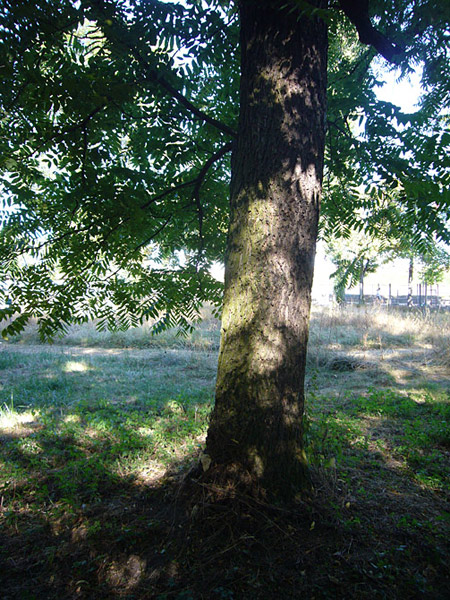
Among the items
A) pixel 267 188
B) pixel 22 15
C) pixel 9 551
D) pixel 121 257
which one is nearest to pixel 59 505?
pixel 9 551

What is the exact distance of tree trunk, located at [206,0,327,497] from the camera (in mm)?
2402

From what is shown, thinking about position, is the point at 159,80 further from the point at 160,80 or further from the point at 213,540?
the point at 213,540

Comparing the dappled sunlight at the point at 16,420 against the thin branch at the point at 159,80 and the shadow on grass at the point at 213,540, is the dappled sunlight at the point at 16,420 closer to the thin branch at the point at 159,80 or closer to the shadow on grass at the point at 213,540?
the shadow on grass at the point at 213,540

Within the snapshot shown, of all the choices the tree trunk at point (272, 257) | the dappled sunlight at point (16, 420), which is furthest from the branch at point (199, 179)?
the dappled sunlight at point (16, 420)

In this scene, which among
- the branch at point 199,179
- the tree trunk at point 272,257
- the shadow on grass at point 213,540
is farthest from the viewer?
the branch at point 199,179

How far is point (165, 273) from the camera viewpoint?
3.43 metres

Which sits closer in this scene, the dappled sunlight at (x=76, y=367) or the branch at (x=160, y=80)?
the branch at (x=160, y=80)

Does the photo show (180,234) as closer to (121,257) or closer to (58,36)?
(121,257)

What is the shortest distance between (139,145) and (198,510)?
3.08 metres

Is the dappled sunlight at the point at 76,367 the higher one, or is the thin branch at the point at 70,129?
the thin branch at the point at 70,129

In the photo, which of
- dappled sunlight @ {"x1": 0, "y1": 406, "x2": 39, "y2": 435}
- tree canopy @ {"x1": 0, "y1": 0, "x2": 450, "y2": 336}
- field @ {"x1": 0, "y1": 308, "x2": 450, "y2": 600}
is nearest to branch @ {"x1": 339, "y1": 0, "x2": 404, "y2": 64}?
tree canopy @ {"x1": 0, "y1": 0, "x2": 450, "y2": 336}

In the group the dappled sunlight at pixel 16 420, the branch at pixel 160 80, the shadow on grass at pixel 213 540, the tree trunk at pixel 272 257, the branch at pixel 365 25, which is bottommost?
the dappled sunlight at pixel 16 420

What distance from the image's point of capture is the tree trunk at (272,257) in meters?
2.40

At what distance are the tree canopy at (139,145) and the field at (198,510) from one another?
132 cm
